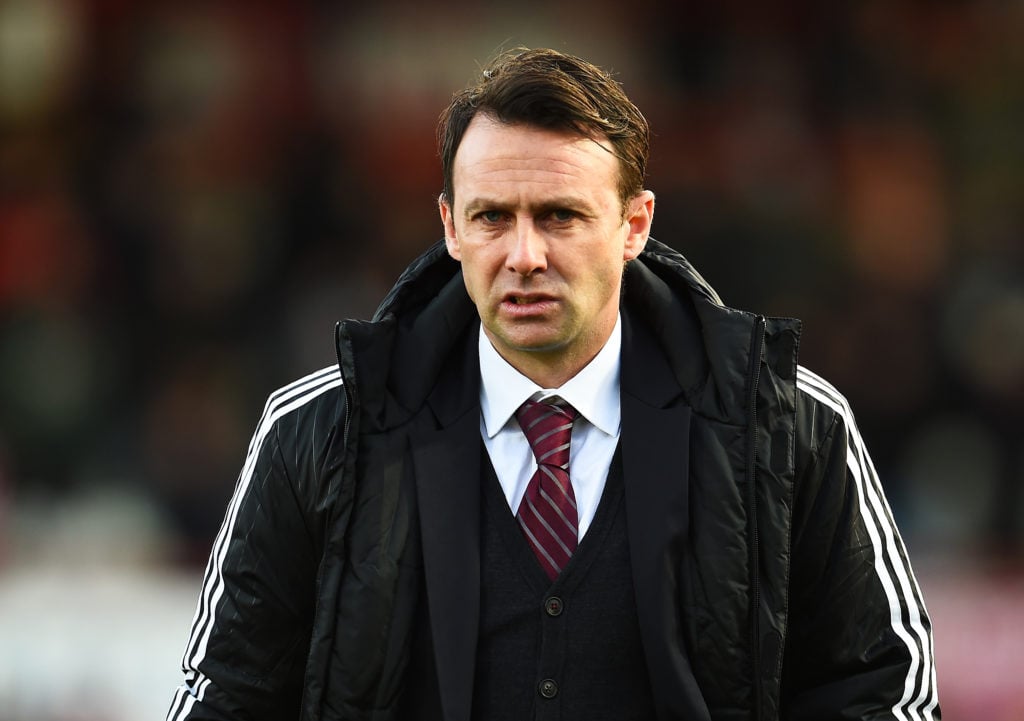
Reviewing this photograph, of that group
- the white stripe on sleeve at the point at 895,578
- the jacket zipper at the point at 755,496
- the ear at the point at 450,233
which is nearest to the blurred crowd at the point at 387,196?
the ear at the point at 450,233

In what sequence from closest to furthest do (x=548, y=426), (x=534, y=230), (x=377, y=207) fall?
(x=534, y=230) → (x=548, y=426) → (x=377, y=207)

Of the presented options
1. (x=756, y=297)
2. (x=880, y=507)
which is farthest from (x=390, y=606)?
(x=756, y=297)

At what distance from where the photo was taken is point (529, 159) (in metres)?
2.72

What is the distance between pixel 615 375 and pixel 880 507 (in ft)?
1.82

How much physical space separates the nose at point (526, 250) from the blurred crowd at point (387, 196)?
433 cm

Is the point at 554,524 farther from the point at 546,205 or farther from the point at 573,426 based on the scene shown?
the point at 546,205

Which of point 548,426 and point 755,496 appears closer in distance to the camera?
point 755,496

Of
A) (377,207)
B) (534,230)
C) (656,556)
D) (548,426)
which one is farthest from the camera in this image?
(377,207)

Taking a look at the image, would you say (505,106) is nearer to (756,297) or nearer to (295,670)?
(295,670)

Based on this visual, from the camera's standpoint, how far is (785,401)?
8.92ft

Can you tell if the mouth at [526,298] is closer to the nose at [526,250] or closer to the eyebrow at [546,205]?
the nose at [526,250]

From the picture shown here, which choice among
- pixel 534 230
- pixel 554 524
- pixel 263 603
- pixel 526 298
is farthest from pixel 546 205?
pixel 263 603

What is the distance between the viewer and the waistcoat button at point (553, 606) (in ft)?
8.71

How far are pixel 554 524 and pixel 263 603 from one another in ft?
1.76
